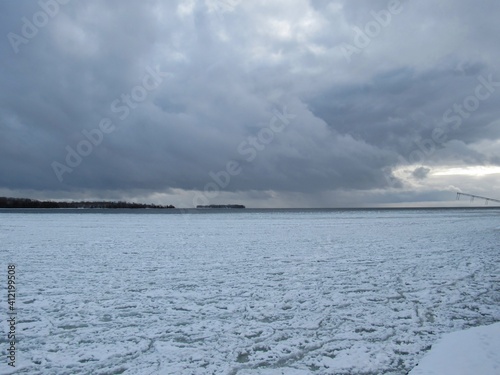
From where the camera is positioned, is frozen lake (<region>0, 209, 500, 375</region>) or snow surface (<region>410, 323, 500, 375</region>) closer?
snow surface (<region>410, 323, 500, 375</region>)

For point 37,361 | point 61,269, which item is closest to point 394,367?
point 37,361

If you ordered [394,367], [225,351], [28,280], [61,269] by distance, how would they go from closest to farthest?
[394,367] < [225,351] < [28,280] < [61,269]

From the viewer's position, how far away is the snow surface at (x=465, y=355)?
14.5ft

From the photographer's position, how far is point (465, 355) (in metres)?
4.80

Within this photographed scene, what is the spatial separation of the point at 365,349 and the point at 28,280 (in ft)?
29.1

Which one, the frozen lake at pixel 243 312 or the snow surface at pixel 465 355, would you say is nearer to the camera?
the snow surface at pixel 465 355

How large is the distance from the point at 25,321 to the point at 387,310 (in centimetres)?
673

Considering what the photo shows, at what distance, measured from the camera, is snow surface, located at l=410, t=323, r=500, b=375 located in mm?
4422

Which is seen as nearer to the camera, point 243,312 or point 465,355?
point 465,355

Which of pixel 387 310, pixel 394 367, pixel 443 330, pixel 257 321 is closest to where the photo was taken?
pixel 394 367

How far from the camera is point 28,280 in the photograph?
9500mm

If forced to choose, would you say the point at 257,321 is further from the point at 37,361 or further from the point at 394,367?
the point at 37,361

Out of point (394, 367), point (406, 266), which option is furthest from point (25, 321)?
point (406, 266)

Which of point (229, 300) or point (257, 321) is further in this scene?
point (229, 300)
